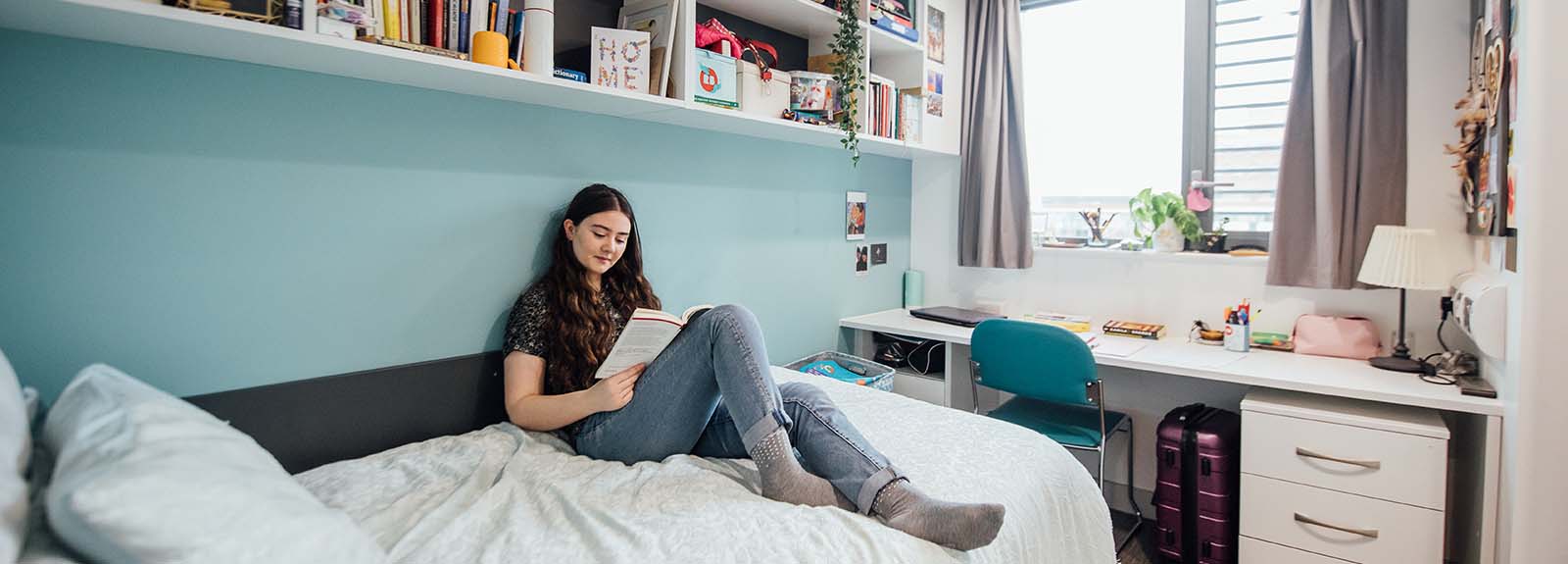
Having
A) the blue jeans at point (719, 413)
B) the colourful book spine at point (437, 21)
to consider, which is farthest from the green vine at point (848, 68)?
the colourful book spine at point (437, 21)

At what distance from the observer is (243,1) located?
1295 mm

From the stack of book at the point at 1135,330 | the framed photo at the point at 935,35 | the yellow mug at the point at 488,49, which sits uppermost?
the framed photo at the point at 935,35

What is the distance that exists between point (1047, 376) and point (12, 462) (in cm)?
225

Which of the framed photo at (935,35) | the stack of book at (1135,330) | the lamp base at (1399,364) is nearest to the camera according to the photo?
the lamp base at (1399,364)

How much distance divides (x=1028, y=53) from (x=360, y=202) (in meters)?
2.66

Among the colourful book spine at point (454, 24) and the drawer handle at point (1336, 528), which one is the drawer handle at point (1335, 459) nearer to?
the drawer handle at point (1336, 528)

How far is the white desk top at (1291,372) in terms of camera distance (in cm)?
190

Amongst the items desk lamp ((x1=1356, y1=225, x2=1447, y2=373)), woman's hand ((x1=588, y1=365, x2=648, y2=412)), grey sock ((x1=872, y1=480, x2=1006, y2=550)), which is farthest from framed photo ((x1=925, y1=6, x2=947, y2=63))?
grey sock ((x1=872, y1=480, x2=1006, y2=550))

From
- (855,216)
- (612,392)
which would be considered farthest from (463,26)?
(855,216)

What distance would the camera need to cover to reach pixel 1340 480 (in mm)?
2033

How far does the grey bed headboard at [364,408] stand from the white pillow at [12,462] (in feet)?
1.74

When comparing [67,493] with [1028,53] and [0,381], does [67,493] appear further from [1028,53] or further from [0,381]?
[1028,53]

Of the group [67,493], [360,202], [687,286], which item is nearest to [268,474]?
[67,493]

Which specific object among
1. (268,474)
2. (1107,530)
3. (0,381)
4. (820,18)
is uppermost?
(820,18)
